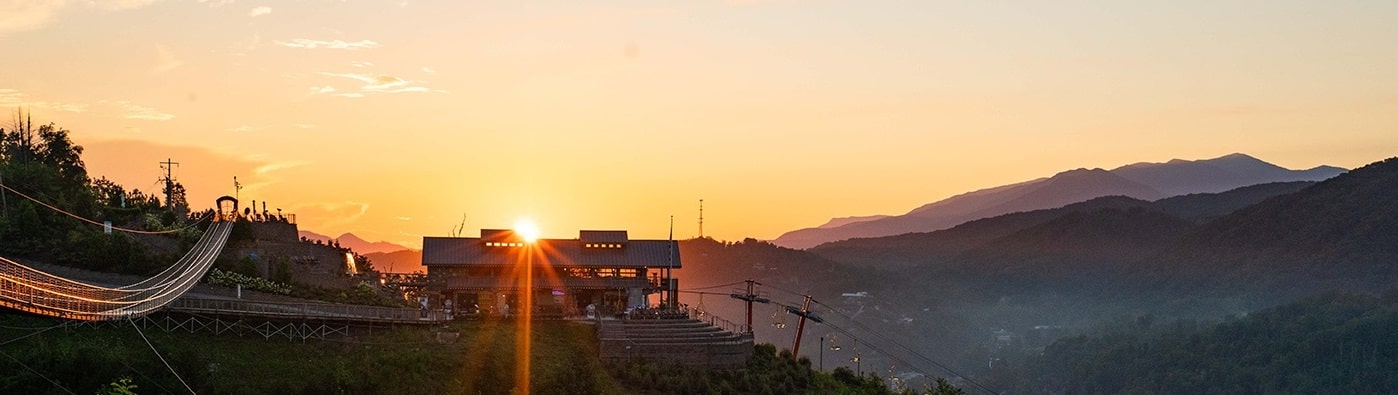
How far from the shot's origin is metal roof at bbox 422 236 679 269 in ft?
237

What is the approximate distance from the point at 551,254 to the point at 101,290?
31819 mm

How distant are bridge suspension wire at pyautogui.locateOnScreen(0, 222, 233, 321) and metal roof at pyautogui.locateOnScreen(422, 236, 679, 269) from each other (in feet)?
42.9

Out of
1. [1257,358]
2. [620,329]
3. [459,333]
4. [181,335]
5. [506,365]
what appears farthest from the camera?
[1257,358]

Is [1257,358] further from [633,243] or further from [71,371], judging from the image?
[71,371]

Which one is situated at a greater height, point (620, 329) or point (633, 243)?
point (633, 243)

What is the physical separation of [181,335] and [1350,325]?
19079 centimetres

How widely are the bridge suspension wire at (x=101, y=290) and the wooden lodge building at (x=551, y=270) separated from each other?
526 inches

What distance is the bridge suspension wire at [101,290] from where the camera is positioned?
106ft

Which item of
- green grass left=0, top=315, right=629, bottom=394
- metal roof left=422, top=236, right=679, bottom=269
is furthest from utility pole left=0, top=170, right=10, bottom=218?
metal roof left=422, top=236, right=679, bottom=269

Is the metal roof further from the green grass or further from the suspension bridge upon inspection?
the green grass

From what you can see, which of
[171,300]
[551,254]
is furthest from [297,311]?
[551,254]

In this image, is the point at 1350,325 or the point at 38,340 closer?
the point at 38,340

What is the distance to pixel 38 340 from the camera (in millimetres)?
41656

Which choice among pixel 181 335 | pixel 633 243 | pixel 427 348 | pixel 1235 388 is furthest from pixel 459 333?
pixel 1235 388
